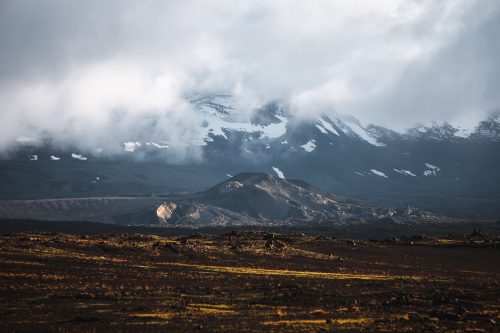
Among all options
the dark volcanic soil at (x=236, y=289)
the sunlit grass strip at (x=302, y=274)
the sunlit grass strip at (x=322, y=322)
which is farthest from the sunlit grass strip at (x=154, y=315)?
the sunlit grass strip at (x=302, y=274)

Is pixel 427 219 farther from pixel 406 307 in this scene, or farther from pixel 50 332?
pixel 50 332

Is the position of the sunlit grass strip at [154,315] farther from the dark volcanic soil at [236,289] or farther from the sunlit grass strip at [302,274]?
the sunlit grass strip at [302,274]

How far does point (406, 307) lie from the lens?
137 ft

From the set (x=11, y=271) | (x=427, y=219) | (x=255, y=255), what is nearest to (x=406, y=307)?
(x=11, y=271)

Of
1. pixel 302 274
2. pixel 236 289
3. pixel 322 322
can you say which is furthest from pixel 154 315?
pixel 302 274

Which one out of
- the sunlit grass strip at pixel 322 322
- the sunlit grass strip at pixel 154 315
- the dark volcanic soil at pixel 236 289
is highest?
the dark volcanic soil at pixel 236 289

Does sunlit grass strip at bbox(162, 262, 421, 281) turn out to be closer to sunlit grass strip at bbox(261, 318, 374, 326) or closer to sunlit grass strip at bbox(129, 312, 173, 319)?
sunlit grass strip at bbox(261, 318, 374, 326)

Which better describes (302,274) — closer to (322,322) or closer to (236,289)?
(236,289)

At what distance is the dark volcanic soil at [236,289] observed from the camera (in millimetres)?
34938

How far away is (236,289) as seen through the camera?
49.5m

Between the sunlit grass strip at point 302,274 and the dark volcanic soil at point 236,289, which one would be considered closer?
the dark volcanic soil at point 236,289

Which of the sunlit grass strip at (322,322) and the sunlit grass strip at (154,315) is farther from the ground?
the sunlit grass strip at (322,322)

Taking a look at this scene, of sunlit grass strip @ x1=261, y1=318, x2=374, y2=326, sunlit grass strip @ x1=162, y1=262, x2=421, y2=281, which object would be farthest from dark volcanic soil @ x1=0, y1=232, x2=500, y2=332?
sunlit grass strip @ x1=162, y1=262, x2=421, y2=281

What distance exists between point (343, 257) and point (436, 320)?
49904mm
